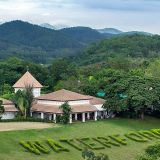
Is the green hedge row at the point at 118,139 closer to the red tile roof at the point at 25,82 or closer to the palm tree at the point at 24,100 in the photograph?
the palm tree at the point at 24,100

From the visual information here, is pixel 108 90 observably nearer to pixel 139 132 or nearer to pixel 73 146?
pixel 139 132

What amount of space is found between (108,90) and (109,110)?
8.06ft

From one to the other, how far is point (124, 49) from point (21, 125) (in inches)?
4996

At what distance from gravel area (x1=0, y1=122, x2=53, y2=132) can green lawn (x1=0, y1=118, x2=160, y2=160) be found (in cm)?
166

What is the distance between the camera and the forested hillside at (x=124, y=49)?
168625 millimetres

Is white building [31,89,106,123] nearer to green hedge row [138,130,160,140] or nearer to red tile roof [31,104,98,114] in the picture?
red tile roof [31,104,98,114]

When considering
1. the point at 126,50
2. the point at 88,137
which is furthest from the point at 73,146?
the point at 126,50

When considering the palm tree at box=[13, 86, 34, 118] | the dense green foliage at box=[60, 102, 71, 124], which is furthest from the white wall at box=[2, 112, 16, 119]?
the dense green foliage at box=[60, 102, 71, 124]

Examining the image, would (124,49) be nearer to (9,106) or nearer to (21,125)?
(9,106)

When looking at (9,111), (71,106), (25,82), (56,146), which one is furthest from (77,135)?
(25,82)

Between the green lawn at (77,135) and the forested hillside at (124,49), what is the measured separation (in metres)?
105

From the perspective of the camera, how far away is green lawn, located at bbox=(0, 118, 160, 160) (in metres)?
42.5

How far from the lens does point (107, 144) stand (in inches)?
1891

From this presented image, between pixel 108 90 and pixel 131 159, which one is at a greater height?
pixel 108 90
